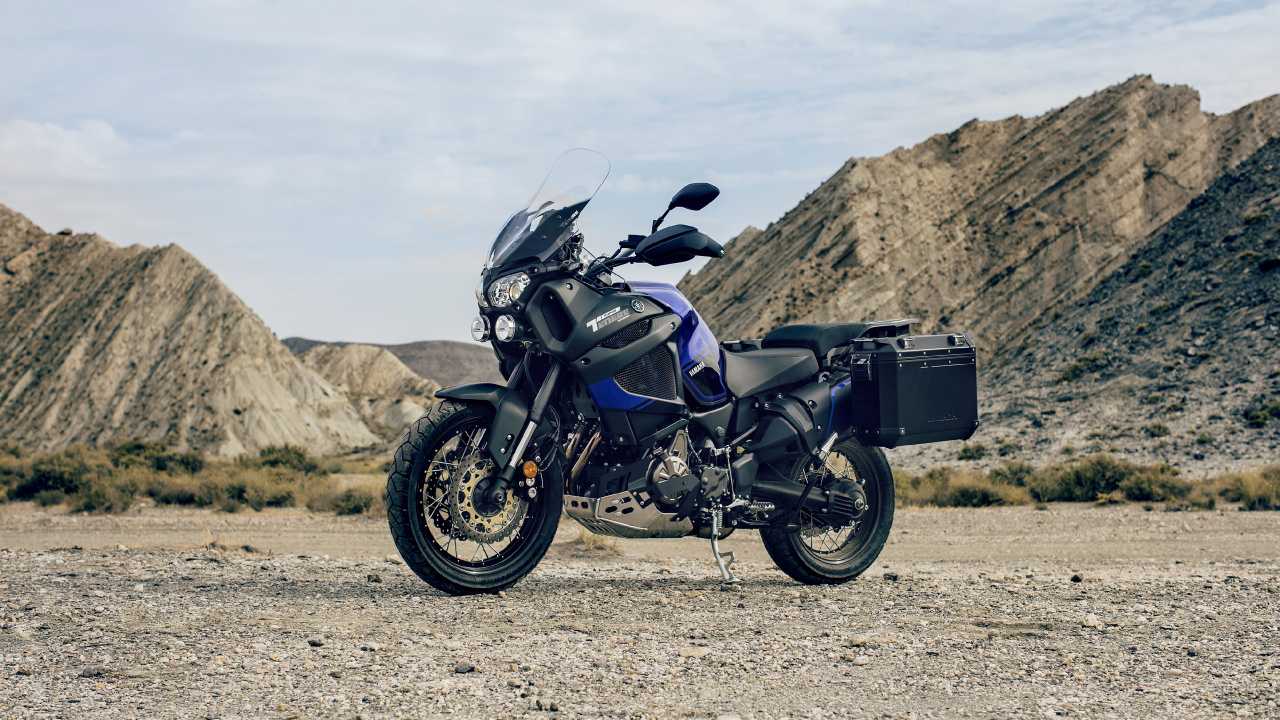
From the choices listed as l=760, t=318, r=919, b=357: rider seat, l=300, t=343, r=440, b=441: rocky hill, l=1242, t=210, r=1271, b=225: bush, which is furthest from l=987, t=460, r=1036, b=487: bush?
l=300, t=343, r=440, b=441: rocky hill

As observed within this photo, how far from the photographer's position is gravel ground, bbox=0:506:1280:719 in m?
3.40

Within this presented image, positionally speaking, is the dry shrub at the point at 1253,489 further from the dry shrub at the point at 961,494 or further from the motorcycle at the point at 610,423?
the motorcycle at the point at 610,423

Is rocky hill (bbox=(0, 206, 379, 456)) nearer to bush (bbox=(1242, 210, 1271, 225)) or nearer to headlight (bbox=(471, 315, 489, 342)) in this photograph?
headlight (bbox=(471, 315, 489, 342))

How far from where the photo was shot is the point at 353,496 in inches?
594

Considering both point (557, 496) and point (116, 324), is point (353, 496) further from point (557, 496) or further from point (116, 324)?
point (116, 324)

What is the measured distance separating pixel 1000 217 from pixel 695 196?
40464 mm

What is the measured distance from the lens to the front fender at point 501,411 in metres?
5.06

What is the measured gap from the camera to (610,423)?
17.3ft

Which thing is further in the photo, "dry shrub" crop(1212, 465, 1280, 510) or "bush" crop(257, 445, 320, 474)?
"bush" crop(257, 445, 320, 474)

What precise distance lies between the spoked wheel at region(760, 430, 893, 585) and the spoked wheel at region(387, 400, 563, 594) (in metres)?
1.61

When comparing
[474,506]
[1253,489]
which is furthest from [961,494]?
[474,506]

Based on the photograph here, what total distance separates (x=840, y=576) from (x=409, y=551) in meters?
2.89

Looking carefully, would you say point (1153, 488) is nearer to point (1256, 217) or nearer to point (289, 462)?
point (289, 462)

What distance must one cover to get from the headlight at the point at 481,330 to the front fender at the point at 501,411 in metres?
0.27
